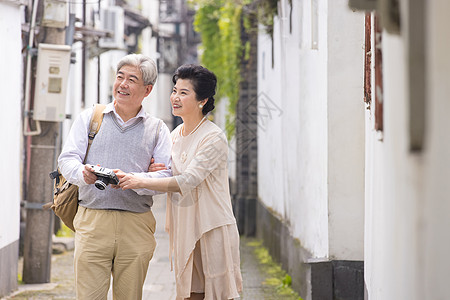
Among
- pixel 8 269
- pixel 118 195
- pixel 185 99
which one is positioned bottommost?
pixel 8 269

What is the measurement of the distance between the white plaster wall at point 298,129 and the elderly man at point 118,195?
2.07 meters

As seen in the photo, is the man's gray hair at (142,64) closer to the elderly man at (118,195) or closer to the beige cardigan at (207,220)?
the elderly man at (118,195)

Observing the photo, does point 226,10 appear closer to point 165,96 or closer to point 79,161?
point 79,161

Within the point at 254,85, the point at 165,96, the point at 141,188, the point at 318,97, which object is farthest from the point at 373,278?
the point at 165,96

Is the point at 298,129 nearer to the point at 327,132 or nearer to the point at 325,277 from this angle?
the point at 327,132

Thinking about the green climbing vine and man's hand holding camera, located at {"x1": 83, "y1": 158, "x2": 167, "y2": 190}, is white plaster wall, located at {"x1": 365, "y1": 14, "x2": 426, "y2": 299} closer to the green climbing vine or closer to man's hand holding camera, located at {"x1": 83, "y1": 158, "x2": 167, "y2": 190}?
man's hand holding camera, located at {"x1": 83, "y1": 158, "x2": 167, "y2": 190}

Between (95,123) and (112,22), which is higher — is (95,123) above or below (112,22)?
below

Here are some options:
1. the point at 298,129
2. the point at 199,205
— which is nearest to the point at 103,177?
the point at 199,205

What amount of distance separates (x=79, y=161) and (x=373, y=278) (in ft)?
6.49

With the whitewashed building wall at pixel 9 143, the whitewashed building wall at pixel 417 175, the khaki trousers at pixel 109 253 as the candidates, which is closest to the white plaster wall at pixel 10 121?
the whitewashed building wall at pixel 9 143

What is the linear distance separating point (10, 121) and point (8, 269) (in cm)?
145

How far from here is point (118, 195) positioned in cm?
482

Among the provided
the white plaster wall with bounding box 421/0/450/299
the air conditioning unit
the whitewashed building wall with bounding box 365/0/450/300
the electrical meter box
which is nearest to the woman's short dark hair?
the whitewashed building wall with bounding box 365/0/450/300

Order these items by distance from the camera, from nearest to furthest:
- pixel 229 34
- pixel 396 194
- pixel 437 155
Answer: pixel 437 155 → pixel 396 194 → pixel 229 34
